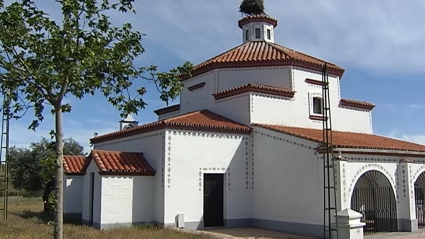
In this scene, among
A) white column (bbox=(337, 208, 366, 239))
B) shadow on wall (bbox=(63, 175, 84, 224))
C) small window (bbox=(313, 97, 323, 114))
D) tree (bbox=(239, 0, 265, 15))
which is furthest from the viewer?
tree (bbox=(239, 0, 265, 15))

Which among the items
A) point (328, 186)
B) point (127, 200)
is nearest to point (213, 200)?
point (127, 200)

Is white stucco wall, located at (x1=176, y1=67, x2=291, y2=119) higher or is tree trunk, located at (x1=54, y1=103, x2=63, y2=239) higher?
white stucco wall, located at (x1=176, y1=67, x2=291, y2=119)

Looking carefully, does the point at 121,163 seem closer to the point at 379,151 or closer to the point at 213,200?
the point at 213,200

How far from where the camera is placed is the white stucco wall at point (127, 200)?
604 inches

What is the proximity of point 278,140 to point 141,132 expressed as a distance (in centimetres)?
541

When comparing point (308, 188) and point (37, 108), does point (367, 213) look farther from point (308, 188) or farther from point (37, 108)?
point (37, 108)

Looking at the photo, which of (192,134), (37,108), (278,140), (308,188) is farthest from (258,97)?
(37,108)

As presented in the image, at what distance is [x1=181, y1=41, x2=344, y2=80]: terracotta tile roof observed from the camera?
19.5 meters

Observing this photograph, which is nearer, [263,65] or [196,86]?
[263,65]

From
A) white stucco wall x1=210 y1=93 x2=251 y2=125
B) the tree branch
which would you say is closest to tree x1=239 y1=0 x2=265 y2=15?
white stucco wall x1=210 y1=93 x2=251 y2=125

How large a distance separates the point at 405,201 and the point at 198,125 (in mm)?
8205

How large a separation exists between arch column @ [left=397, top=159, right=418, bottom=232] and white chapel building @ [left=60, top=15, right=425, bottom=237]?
0.04 m

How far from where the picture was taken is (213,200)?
16672 mm

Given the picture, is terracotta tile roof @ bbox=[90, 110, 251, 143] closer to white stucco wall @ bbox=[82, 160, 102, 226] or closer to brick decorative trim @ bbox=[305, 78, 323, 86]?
white stucco wall @ bbox=[82, 160, 102, 226]
